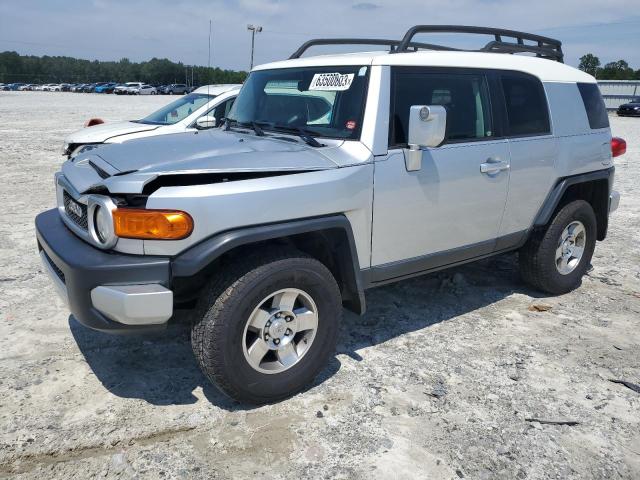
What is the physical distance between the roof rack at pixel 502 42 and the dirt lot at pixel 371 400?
213 centimetres

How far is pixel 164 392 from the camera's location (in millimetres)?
3334

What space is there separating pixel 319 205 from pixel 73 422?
5.88ft

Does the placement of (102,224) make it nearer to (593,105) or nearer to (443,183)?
(443,183)

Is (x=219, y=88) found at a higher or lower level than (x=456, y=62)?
lower

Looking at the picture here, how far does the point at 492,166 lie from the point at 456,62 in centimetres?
79

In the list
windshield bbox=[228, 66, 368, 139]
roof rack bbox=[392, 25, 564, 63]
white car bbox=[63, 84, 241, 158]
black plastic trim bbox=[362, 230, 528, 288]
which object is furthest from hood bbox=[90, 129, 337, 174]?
white car bbox=[63, 84, 241, 158]

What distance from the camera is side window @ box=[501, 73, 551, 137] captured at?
4.25 metres

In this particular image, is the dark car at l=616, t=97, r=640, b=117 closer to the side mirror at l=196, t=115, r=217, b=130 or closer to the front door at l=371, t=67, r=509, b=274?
the side mirror at l=196, t=115, r=217, b=130

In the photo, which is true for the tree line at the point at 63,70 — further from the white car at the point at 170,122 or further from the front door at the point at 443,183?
the front door at the point at 443,183

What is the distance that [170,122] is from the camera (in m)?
8.25

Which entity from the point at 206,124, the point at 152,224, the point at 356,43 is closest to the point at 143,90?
the point at 206,124

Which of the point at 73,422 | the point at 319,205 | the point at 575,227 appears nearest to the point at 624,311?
the point at 575,227

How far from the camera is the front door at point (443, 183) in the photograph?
352cm

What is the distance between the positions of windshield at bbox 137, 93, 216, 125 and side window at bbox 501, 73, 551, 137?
512cm
